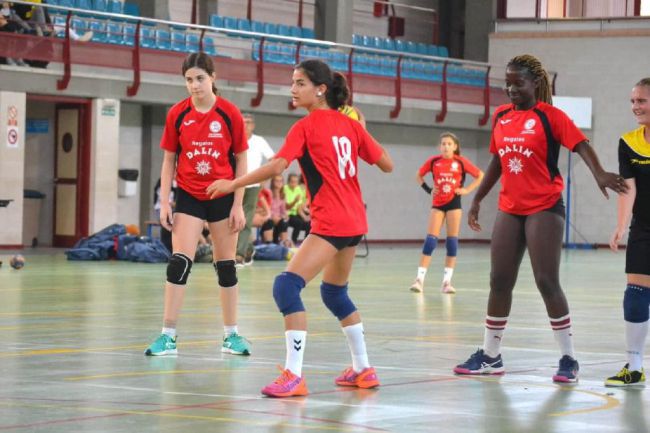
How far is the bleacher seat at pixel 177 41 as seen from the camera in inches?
1125

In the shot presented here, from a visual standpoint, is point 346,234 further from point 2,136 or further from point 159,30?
point 159,30

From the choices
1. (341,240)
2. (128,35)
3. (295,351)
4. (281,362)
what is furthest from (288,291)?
(128,35)

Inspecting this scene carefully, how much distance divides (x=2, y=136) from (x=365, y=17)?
51.2 feet

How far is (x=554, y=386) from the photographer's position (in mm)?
7629

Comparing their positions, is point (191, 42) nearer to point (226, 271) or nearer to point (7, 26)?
point (7, 26)

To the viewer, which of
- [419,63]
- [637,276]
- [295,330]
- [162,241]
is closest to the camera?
[295,330]

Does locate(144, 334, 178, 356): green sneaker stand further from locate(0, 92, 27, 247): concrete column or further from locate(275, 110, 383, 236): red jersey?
locate(0, 92, 27, 247): concrete column

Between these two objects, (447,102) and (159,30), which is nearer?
(159,30)

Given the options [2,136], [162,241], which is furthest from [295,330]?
[2,136]

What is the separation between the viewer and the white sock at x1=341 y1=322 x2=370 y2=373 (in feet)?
24.6

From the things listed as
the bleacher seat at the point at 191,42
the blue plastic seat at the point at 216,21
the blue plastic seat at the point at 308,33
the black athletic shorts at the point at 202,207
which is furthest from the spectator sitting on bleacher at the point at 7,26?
the black athletic shorts at the point at 202,207

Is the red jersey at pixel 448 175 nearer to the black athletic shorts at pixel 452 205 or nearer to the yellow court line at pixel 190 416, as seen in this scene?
the black athletic shorts at pixel 452 205

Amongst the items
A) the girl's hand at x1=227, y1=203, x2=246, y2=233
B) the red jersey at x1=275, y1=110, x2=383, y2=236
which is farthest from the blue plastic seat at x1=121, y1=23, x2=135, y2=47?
the red jersey at x1=275, y1=110, x2=383, y2=236

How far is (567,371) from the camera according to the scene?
7.86 meters
